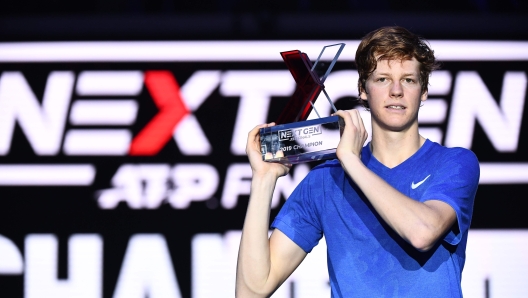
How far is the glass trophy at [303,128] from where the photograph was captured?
1725mm

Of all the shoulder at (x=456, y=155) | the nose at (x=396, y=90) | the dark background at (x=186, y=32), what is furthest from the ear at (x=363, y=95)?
the dark background at (x=186, y=32)

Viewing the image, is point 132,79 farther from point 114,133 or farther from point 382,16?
point 382,16

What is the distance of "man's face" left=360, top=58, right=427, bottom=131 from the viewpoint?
1.72m

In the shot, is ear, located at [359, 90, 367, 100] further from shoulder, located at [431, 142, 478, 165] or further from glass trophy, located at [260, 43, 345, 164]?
shoulder, located at [431, 142, 478, 165]

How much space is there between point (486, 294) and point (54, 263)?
2.01 meters

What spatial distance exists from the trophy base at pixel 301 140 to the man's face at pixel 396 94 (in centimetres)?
13

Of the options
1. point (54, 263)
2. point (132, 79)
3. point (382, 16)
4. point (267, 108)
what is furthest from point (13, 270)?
point (382, 16)

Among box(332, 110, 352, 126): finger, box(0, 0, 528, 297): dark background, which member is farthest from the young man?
box(0, 0, 528, 297): dark background

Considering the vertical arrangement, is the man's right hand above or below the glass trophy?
below

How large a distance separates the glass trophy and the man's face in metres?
0.11

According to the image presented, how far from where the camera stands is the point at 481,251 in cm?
329

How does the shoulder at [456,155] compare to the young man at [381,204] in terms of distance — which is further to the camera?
the shoulder at [456,155]

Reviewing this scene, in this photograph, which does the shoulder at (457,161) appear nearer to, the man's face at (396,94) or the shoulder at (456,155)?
the shoulder at (456,155)

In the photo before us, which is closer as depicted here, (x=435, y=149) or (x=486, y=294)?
(x=435, y=149)
